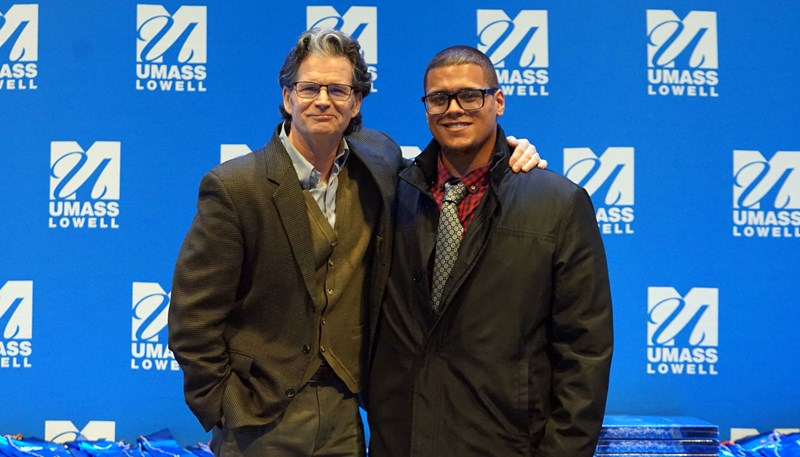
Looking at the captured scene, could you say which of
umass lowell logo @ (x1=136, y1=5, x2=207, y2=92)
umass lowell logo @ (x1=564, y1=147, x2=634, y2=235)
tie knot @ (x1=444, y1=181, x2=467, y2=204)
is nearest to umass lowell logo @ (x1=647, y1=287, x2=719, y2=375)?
umass lowell logo @ (x1=564, y1=147, x2=634, y2=235)

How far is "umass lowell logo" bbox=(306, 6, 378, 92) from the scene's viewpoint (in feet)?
11.1

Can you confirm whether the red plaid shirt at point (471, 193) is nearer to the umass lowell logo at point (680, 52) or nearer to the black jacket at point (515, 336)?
the black jacket at point (515, 336)

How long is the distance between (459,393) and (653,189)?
1970mm

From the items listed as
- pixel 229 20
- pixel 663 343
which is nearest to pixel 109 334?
pixel 229 20

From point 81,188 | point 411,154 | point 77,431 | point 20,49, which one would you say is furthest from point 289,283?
point 20,49

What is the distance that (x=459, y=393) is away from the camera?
1809mm

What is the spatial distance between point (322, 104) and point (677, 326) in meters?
2.22

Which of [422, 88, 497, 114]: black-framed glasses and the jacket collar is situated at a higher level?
[422, 88, 497, 114]: black-framed glasses

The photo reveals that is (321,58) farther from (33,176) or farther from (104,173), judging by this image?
(33,176)

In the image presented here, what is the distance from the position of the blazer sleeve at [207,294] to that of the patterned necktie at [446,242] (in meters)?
0.49

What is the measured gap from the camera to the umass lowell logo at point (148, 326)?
3.38m

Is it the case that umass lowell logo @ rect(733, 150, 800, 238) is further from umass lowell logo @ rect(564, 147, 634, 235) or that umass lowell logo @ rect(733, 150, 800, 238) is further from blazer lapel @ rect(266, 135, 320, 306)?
blazer lapel @ rect(266, 135, 320, 306)

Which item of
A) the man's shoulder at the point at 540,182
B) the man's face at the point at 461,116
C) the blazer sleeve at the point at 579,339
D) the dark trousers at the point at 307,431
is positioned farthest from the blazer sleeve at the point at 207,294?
the blazer sleeve at the point at 579,339

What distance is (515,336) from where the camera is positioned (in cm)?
179
